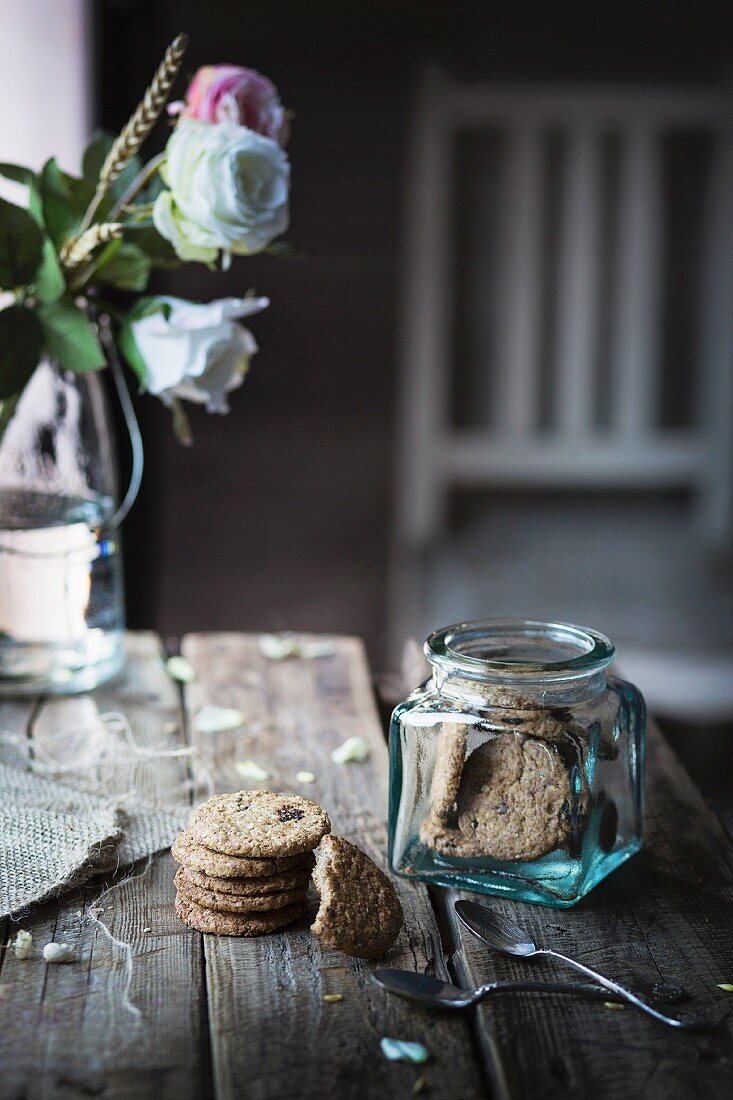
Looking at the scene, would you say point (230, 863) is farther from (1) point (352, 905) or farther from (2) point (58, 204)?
(2) point (58, 204)

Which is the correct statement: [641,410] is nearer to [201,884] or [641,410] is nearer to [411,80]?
[411,80]

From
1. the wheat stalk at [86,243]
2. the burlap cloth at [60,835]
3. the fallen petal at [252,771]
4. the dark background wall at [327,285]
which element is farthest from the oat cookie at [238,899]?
the dark background wall at [327,285]

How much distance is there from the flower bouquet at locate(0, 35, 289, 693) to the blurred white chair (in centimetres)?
234

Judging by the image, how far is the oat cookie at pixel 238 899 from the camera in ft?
2.69

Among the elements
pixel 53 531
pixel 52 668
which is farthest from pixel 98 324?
pixel 52 668

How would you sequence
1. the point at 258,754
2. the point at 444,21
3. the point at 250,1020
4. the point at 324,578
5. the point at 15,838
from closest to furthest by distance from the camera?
the point at 250,1020, the point at 15,838, the point at 258,754, the point at 444,21, the point at 324,578

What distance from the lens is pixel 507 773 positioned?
33.9 inches

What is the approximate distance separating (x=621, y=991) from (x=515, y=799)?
157 mm

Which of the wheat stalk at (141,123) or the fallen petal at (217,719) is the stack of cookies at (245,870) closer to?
the fallen petal at (217,719)

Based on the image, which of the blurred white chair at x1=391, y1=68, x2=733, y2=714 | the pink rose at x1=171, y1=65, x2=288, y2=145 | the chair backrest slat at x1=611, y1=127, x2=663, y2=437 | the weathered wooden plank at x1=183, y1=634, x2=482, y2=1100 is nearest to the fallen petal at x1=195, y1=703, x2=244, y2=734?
the weathered wooden plank at x1=183, y1=634, x2=482, y2=1100

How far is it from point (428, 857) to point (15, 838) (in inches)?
13.6

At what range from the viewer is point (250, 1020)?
2.40 ft

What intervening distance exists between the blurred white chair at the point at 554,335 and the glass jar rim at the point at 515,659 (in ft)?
8.67

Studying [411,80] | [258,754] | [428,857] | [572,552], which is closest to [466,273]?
[411,80]
